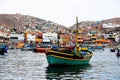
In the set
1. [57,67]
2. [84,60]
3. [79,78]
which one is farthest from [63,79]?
[84,60]

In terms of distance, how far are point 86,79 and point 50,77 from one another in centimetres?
399

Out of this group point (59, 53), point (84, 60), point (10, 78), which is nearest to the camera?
point (10, 78)

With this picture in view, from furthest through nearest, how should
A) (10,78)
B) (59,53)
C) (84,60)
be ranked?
(84,60)
(59,53)
(10,78)

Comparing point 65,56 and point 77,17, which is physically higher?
point 77,17

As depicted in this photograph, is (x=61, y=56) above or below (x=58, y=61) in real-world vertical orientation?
above

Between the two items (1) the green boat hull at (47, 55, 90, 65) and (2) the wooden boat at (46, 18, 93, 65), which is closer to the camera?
(2) the wooden boat at (46, 18, 93, 65)

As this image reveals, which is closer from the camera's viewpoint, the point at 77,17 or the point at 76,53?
the point at 76,53

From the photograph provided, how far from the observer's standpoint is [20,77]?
3853cm

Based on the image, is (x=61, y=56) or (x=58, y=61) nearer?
(x=61, y=56)

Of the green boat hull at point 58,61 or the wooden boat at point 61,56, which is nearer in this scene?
the wooden boat at point 61,56

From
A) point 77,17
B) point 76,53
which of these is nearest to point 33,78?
point 76,53

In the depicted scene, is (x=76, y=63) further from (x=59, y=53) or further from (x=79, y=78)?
(x=79, y=78)

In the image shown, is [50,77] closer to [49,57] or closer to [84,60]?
[49,57]

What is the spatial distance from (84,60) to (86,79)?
740 inches
